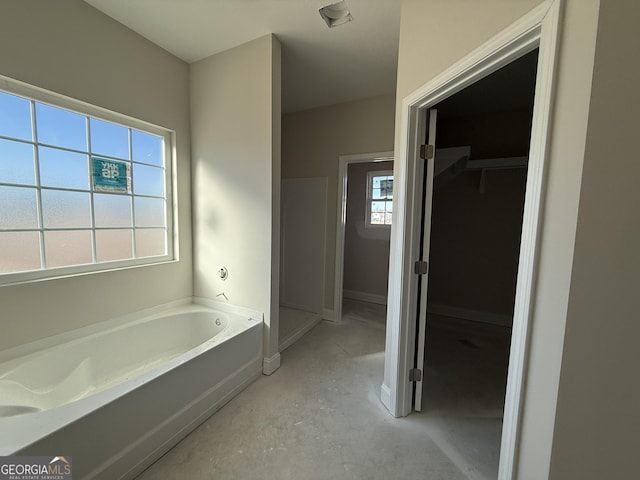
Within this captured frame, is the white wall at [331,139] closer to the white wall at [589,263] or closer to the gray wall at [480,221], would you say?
the gray wall at [480,221]

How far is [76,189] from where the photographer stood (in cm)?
180

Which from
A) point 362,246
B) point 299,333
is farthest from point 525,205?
point 362,246

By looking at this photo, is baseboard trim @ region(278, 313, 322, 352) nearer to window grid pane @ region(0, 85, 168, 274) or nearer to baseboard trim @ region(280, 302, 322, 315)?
baseboard trim @ region(280, 302, 322, 315)

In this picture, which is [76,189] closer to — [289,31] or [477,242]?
[289,31]

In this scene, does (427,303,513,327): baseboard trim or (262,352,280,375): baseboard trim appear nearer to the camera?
(262,352,280,375): baseboard trim

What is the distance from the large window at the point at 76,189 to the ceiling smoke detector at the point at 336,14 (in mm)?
1660

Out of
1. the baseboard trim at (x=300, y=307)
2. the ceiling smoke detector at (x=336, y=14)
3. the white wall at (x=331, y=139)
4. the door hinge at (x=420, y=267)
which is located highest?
the ceiling smoke detector at (x=336, y=14)

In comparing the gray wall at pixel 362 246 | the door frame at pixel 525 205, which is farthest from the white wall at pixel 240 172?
the gray wall at pixel 362 246

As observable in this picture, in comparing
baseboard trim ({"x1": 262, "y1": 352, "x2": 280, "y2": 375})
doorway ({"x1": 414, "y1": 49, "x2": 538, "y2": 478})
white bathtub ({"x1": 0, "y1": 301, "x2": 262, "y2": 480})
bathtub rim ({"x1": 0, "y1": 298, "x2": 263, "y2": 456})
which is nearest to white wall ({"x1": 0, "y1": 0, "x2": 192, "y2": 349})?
bathtub rim ({"x1": 0, "y1": 298, "x2": 263, "y2": 456})

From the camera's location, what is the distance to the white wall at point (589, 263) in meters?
0.63

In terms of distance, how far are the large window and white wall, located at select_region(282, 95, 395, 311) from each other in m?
1.59

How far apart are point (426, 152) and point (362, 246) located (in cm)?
263

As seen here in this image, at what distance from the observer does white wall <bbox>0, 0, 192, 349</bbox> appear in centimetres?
148

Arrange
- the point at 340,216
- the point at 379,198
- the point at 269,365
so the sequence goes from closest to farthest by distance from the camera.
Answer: the point at 269,365 < the point at 340,216 < the point at 379,198
